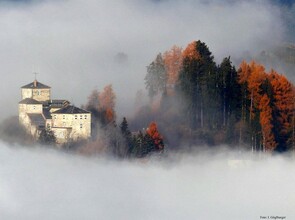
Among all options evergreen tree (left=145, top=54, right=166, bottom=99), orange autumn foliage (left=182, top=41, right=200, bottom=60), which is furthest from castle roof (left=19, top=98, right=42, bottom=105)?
orange autumn foliage (left=182, top=41, right=200, bottom=60)

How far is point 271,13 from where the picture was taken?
92.7 metres

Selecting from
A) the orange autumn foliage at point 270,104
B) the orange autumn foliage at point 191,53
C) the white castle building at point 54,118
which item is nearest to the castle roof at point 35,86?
the white castle building at point 54,118

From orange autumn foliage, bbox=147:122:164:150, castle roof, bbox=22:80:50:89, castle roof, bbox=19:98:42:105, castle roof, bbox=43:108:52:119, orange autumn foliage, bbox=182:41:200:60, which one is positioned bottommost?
orange autumn foliage, bbox=147:122:164:150

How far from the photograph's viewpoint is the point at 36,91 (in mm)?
62625

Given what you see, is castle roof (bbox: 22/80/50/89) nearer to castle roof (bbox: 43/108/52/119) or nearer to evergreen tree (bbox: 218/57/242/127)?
castle roof (bbox: 43/108/52/119)

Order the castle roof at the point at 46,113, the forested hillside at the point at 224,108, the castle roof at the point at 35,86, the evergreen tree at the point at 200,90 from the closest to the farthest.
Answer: the forested hillside at the point at 224,108, the castle roof at the point at 46,113, the evergreen tree at the point at 200,90, the castle roof at the point at 35,86

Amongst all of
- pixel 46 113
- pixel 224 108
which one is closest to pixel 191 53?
pixel 224 108

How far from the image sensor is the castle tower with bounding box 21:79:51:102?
6234 cm

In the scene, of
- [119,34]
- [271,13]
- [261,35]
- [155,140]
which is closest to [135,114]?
[155,140]

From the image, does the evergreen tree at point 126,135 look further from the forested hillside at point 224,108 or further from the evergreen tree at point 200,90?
the evergreen tree at point 200,90

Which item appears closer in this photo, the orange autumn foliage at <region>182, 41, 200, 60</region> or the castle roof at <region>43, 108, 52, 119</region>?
the castle roof at <region>43, 108, 52, 119</region>

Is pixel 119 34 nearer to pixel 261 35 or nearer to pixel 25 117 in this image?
pixel 261 35

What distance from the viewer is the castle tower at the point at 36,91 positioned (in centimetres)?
6234

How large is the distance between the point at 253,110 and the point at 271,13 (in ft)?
110
